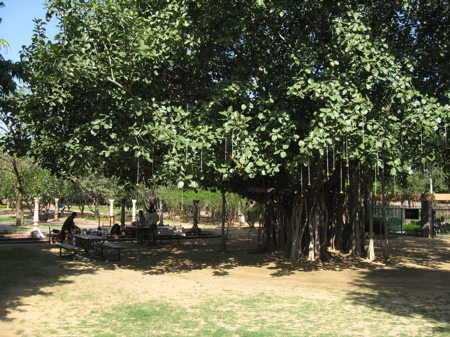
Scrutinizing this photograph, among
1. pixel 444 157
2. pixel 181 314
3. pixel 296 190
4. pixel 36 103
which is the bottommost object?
pixel 181 314

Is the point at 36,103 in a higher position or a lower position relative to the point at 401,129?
higher

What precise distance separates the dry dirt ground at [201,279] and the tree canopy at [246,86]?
6.93ft

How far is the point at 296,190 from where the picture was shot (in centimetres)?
1202

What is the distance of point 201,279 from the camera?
9797mm

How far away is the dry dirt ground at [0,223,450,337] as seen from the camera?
717 cm

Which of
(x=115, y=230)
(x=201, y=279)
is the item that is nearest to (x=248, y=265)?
(x=201, y=279)

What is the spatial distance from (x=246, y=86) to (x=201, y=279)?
4.24 metres

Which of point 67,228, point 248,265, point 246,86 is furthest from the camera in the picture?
point 67,228

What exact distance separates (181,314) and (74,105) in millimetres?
6298

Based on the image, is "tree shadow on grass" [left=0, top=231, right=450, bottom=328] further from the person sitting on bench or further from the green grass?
the person sitting on bench

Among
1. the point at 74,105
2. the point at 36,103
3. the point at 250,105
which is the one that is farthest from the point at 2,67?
the point at 250,105

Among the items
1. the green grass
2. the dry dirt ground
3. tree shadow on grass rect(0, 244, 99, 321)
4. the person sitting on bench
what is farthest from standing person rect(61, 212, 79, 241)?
the green grass

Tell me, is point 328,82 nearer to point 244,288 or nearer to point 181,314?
point 244,288

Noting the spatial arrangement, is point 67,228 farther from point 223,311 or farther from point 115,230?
point 223,311
